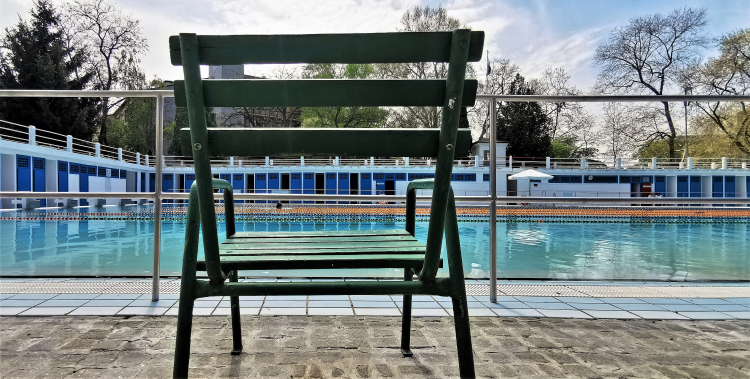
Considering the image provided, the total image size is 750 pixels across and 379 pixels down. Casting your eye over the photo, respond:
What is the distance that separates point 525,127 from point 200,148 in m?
26.9

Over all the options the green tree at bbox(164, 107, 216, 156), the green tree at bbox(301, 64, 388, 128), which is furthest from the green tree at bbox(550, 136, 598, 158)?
the green tree at bbox(164, 107, 216, 156)

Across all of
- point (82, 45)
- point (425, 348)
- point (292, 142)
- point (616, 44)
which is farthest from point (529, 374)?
point (82, 45)

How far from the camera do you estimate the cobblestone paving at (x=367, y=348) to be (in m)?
1.05

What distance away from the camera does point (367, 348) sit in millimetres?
1191

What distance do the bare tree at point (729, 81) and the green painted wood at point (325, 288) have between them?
1660 cm

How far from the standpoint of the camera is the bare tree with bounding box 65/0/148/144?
66.9 ft

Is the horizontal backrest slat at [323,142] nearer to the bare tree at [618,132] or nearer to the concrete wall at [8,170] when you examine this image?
the concrete wall at [8,170]

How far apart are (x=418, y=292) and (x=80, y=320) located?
1365 mm

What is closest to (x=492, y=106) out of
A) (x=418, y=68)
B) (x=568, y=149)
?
(x=418, y=68)

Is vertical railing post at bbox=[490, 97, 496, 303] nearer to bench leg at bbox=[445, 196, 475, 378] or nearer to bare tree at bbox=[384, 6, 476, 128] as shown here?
bench leg at bbox=[445, 196, 475, 378]

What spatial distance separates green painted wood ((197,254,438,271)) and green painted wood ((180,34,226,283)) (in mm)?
33

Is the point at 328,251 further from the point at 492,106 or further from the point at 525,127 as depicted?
the point at 525,127

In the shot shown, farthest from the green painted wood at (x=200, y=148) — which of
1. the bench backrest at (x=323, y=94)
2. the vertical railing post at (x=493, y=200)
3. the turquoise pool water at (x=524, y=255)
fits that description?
the turquoise pool water at (x=524, y=255)

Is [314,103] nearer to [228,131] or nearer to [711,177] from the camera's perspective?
[228,131]
